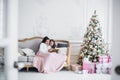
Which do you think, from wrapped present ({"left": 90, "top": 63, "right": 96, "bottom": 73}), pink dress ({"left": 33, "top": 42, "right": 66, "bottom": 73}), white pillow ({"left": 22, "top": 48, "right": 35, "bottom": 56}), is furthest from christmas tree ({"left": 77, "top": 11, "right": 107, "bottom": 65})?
white pillow ({"left": 22, "top": 48, "right": 35, "bottom": 56})

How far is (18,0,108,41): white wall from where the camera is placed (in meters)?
4.36

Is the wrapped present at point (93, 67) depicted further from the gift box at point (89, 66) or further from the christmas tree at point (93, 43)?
the christmas tree at point (93, 43)

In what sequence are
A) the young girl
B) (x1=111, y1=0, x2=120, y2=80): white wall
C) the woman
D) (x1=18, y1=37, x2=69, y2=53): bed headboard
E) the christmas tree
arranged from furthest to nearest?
(x1=18, y1=37, x2=69, y2=53): bed headboard, the young girl, the christmas tree, the woman, (x1=111, y1=0, x2=120, y2=80): white wall

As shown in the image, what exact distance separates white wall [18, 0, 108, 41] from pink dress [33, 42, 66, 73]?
67 centimetres

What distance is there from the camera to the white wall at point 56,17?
4359 mm

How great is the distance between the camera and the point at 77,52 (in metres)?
4.50

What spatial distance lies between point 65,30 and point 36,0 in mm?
851

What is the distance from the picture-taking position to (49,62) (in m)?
3.77

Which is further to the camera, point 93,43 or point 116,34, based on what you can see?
point 93,43

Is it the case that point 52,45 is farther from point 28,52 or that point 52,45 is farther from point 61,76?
point 61,76

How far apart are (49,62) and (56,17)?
3.50ft

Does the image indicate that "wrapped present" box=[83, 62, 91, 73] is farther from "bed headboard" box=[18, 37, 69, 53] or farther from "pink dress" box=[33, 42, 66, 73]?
"bed headboard" box=[18, 37, 69, 53]

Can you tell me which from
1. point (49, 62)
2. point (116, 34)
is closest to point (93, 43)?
point (49, 62)

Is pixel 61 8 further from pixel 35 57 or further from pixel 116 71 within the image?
pixel 116 71
